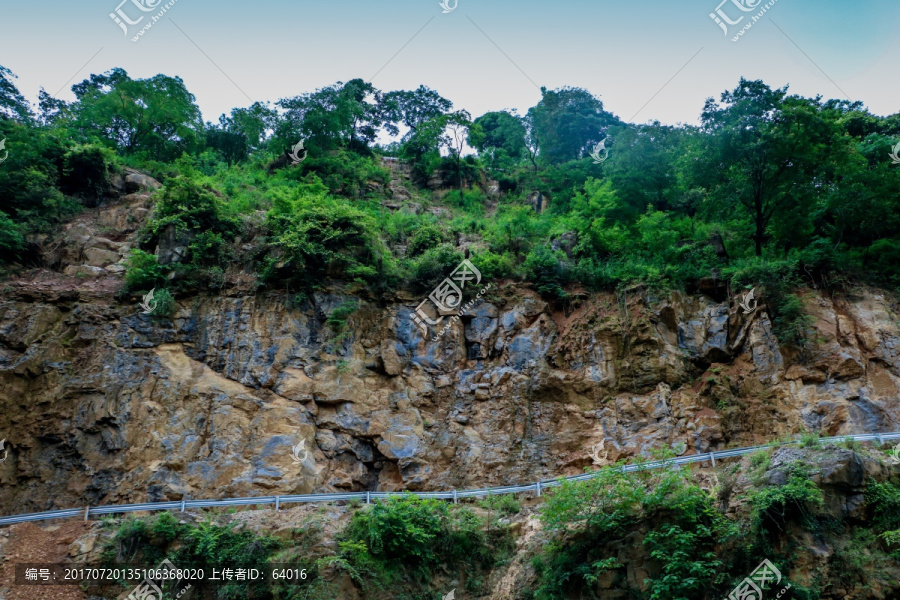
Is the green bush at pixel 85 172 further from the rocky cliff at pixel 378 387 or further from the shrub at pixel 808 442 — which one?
the shrub at pixel 808 442

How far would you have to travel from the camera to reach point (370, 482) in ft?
58.1

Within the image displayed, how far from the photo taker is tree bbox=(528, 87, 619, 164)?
3550 cm

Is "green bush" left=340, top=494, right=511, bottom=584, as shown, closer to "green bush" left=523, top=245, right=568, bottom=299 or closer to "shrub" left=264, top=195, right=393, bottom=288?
"shrub" left=264, top=195, right=393, bottom=288

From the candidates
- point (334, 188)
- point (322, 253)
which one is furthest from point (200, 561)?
point (334, 188)

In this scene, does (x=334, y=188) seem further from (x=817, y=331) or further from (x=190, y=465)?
(x=817, y=331)

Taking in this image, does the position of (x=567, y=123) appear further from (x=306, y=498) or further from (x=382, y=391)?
(x=306, y=498)

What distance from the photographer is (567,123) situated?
3550 cm

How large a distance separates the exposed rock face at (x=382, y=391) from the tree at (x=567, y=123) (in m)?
17.6

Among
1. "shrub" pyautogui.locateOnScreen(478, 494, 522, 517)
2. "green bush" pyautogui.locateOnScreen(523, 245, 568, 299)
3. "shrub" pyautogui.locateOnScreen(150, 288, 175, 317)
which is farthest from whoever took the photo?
"green bush" pyautogui.locateOnScreen(523, 245, 568, 299)

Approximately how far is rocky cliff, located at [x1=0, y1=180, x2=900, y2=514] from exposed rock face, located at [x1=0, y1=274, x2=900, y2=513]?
49 millimetres

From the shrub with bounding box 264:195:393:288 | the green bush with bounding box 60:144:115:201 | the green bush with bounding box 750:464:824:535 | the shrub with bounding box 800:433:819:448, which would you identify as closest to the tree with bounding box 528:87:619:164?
the shrub with bounding box 264:195:393:288

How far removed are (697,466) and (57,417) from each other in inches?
681

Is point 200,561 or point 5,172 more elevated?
point 5,172

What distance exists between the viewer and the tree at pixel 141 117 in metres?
28.4
